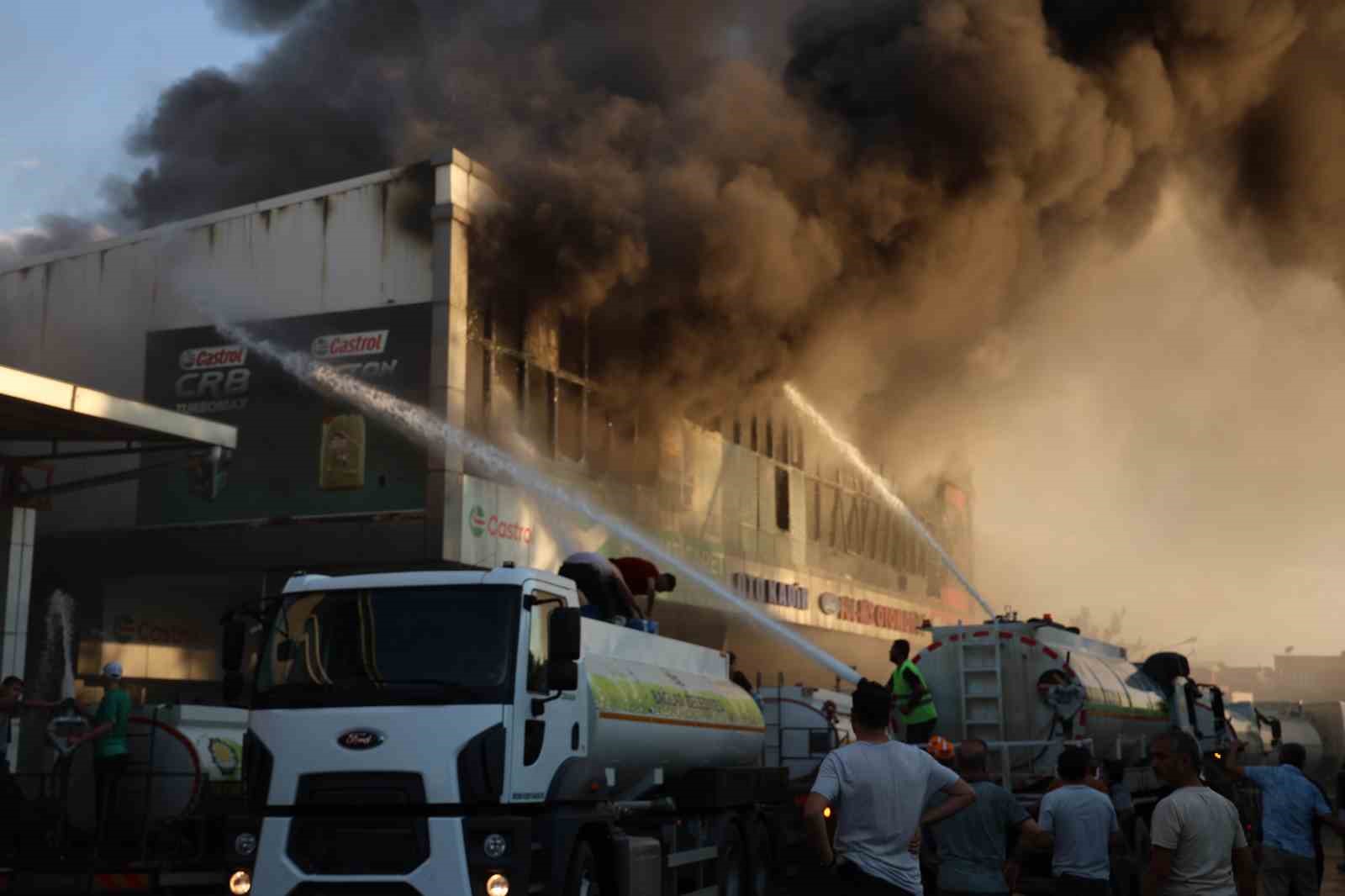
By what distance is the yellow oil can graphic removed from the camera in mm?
30047

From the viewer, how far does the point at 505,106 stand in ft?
103

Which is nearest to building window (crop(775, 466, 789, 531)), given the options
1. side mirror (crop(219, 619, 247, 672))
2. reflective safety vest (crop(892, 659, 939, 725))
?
reflective safety vest (crop(892, 659, 939, 725))

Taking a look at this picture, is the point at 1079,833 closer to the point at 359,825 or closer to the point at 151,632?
the point at 359,825

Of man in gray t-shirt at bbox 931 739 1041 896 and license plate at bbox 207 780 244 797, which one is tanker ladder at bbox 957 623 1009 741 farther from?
man in gray t-shirt at bbox 931 739 1041 896

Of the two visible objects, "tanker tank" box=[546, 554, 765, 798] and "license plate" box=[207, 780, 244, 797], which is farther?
"license plate" box=[207, 780, 244, 797]

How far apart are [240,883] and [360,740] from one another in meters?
1.17

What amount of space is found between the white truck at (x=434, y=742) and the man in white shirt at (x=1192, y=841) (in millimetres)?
3887

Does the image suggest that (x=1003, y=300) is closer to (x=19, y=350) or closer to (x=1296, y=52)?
(x=1296, y=52)

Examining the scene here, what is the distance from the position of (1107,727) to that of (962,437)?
22.4m

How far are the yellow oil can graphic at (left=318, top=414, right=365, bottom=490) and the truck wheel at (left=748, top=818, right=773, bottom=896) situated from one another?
1723 cm

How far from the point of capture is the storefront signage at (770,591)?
128ft

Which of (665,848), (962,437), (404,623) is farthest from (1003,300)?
(404,623)

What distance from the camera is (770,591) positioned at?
4091 cm

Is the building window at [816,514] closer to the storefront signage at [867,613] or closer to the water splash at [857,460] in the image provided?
the water splash at [857,460]
